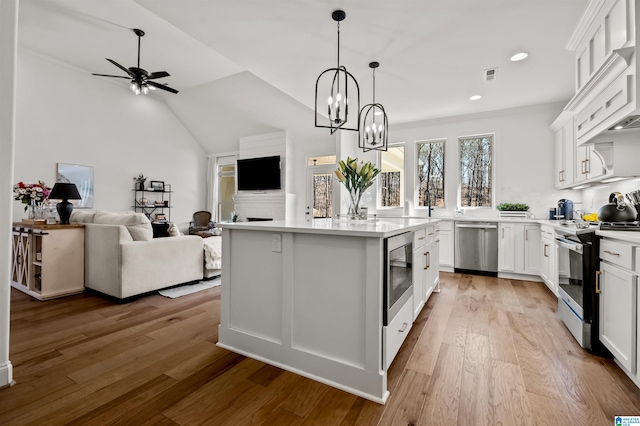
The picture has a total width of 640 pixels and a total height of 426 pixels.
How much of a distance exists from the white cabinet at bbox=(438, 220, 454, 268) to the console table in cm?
522

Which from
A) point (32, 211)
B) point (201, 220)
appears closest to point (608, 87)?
point (32, 211)

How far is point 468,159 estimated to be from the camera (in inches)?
210

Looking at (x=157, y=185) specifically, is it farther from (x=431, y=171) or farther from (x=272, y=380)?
(x=272, y=380)

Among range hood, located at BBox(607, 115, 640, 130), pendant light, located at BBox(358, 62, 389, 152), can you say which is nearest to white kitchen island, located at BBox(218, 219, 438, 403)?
pendant light, located at BBox(358, 62, 389, 152)

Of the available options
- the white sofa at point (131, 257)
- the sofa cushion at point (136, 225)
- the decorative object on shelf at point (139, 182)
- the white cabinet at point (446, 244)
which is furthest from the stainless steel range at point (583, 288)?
the decorative object on shelf at point (139, 182)

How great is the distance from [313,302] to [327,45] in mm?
2773

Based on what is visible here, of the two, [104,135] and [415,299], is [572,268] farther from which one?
[104,135]

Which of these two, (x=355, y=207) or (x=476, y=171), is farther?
(x=476, y=171)

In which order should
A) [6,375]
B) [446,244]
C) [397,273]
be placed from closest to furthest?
[6,375]
[397,273]
[446,244]

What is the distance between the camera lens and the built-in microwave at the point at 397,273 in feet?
5.44

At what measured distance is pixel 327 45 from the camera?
10.4 feet

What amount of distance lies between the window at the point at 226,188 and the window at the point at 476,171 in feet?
19.2

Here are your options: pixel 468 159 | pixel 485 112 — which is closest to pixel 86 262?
pixel 468 159

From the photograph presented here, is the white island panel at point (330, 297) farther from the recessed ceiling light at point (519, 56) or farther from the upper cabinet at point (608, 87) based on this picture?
the recessed ceiling light at point (519, 56)
